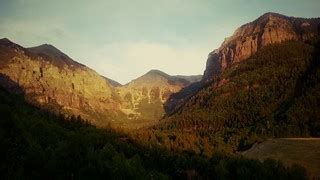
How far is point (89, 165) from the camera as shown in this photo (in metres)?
141

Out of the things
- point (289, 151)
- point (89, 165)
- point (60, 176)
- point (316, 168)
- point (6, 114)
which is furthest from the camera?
point (289, 151)

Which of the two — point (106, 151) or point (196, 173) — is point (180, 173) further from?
point (106, 151)

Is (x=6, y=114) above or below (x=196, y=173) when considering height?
above

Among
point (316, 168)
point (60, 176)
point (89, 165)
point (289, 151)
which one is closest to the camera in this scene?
point (60, 176)

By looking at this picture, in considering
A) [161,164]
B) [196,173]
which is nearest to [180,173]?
[196,173]

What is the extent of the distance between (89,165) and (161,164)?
186 feet

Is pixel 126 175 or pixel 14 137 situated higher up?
pixel 14 137

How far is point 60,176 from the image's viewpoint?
13062 centimetres

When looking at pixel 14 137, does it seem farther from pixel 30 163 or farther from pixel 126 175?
pixel 126 175

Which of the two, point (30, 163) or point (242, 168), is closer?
point (30, 163)

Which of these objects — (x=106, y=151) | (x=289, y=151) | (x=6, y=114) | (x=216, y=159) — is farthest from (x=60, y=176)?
(x=289, y=151)

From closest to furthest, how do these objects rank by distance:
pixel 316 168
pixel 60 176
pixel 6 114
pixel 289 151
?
pixel 60 176 < pixel 316 168 < pixel 6 114 < pixel 289 151

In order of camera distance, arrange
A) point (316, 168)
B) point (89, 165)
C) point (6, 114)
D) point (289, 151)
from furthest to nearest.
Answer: point (289, 151) → point (6, 114) → point (316, 168) → point (89, 165)

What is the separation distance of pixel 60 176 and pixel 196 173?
2197 inches
